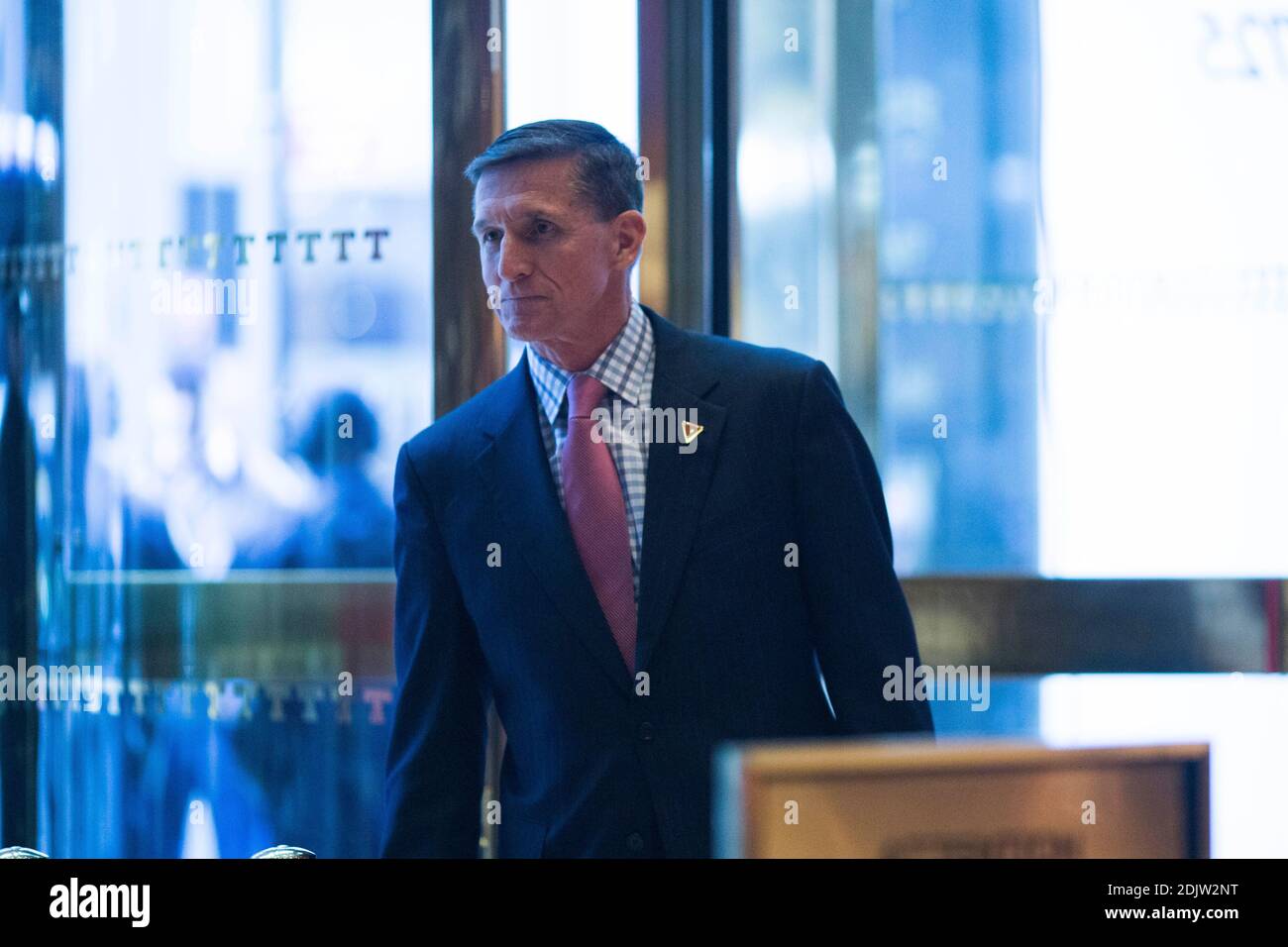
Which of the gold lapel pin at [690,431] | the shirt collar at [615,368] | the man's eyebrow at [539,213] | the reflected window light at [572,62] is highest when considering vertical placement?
the reflected window light at [572,62]

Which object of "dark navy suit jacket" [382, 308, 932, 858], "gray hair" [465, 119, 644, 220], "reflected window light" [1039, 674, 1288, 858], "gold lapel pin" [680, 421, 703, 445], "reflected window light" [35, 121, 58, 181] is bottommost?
"reflected window light" [1039, 674, 1288, 858]

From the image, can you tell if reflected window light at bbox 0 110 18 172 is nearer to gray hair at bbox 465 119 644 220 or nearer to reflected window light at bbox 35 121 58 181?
reflected window light at bbox 35 121 58 181

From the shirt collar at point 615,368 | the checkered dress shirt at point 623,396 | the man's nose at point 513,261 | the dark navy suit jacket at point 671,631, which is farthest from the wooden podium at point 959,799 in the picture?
the man's nose at point 513,261

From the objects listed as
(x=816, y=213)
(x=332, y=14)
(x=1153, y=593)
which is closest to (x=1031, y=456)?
(x=1153, y=593)

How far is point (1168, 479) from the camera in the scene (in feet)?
5.98

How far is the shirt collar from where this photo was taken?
4.78 feet

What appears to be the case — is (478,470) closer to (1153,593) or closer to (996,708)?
(996,708)

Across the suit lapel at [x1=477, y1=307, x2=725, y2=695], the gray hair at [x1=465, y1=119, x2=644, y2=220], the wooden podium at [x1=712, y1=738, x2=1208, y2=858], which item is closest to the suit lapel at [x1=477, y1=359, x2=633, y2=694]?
the suit lapel at [x1=477, y1=307, x2=725, y2=695]

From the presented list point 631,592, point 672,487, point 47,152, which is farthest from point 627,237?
point 47,152

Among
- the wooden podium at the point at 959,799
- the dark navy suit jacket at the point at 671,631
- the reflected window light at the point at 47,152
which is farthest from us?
the reflected window light at the point at 47,152

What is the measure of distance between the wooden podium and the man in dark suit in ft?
2.01

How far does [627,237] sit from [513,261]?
15 centimetres

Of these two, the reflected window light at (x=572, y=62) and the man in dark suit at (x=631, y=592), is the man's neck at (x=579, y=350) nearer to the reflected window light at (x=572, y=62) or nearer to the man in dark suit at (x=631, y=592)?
the man in dark suit at (x=631, y=592)

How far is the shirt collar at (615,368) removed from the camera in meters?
1.46
